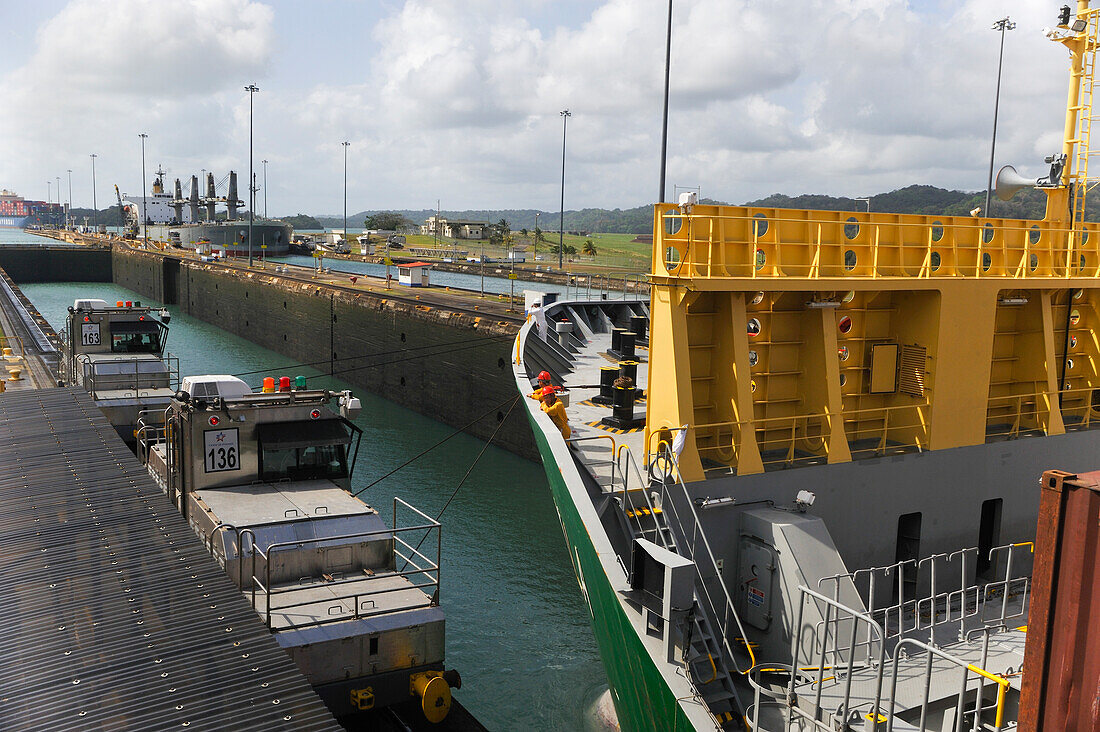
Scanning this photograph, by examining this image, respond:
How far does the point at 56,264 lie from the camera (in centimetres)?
10156

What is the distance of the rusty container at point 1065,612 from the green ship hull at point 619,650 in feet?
11.2

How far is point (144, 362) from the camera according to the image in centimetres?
2727

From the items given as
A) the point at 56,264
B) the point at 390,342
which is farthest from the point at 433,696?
the point at 56,264

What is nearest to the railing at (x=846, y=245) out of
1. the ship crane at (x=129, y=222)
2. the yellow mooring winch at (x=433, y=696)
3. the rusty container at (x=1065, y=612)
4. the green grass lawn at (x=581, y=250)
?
the yellow mooring winch at (x=433, y=696)

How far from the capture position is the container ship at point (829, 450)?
9.51 metres

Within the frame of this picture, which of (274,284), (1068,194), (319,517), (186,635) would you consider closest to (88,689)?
(186,635)

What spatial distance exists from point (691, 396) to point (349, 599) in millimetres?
5362

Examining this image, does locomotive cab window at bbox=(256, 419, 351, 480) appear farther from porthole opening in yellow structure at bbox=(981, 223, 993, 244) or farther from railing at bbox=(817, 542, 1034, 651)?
porthole opening in yellow structure at bbox=(981, 223, 993, 244)

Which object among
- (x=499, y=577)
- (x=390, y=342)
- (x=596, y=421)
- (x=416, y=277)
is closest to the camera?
(x=596, y=421)

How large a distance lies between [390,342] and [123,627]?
33592mm

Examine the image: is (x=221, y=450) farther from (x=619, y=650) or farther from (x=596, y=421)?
(x=619, y=650)

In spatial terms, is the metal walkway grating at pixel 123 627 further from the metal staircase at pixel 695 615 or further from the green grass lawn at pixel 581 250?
the green grass lawn at pixel 581 250

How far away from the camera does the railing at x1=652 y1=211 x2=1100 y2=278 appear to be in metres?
11.9

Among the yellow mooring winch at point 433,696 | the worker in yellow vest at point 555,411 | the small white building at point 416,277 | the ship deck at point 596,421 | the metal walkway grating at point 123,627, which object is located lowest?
the yellow mooring winch at point 433,696
